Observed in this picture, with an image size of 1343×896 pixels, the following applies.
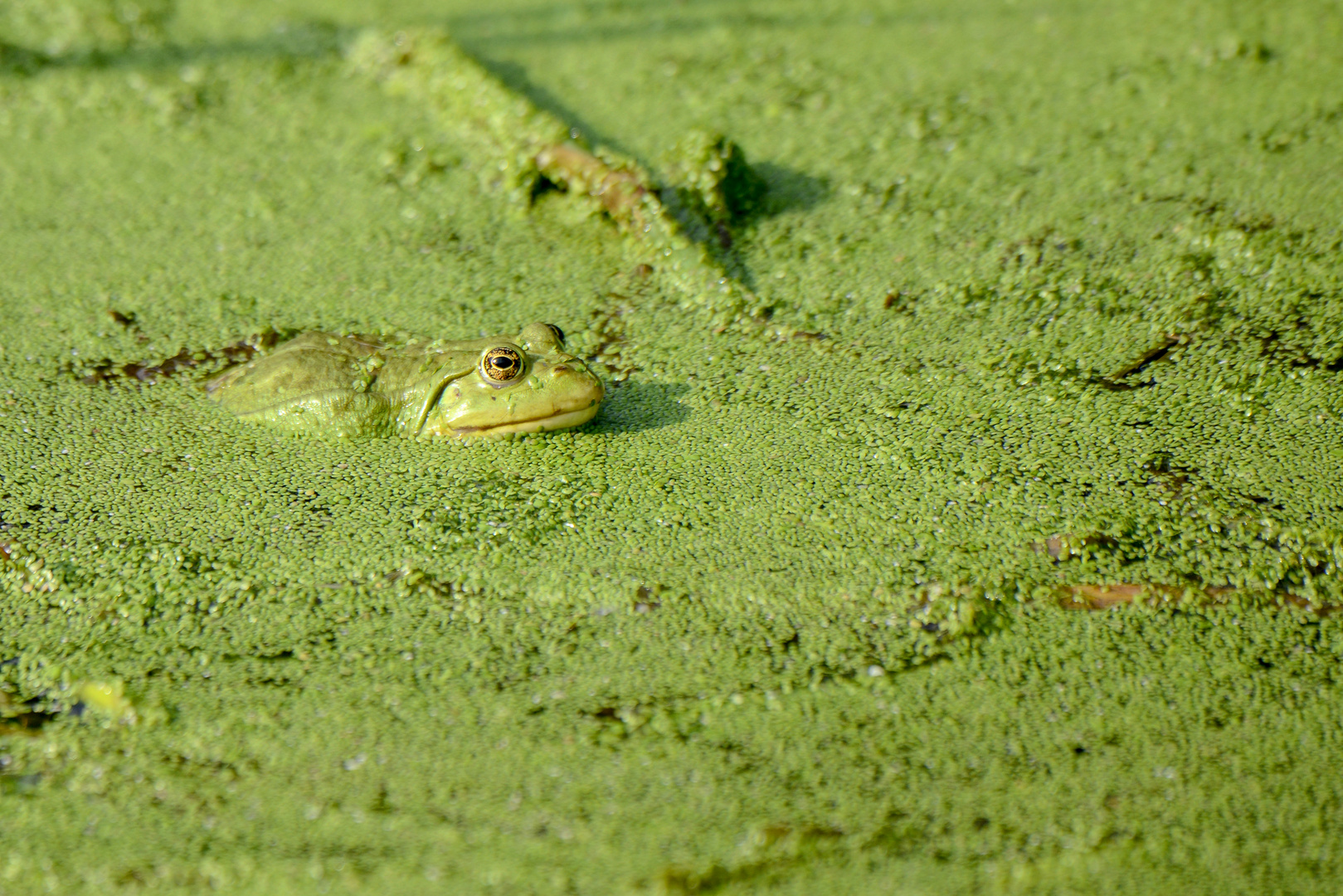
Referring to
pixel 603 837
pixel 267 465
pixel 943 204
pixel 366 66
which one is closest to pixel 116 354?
pixel 267 465

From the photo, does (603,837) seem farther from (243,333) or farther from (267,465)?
(243,333)

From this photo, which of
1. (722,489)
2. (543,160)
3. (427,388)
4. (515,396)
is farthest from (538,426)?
(543,160)

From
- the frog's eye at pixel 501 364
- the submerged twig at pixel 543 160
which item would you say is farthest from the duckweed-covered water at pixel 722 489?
the frog's eye at pixel 501 364

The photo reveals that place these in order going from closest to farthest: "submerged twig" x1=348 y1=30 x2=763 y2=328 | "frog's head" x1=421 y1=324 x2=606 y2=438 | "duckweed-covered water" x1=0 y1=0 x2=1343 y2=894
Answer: "duckweed-covered water" x1=0 y1=0 x2=1343 y2=894 < "frog's head" x1=421 y1=324 x2=606 y2=438 < "submerged twig" x1=348 y1=30 x2=763 y2=328

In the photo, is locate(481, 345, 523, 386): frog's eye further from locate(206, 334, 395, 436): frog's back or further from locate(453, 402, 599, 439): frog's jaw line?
locate(206, 334, 395, 436): frog's back

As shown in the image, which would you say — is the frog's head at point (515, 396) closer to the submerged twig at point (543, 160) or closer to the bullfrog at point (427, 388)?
the bullfrog at point (427, 388)

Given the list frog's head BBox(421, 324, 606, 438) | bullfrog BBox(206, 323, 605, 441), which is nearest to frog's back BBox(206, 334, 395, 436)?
bullfrog BBox(206, 323, 605, 441)
